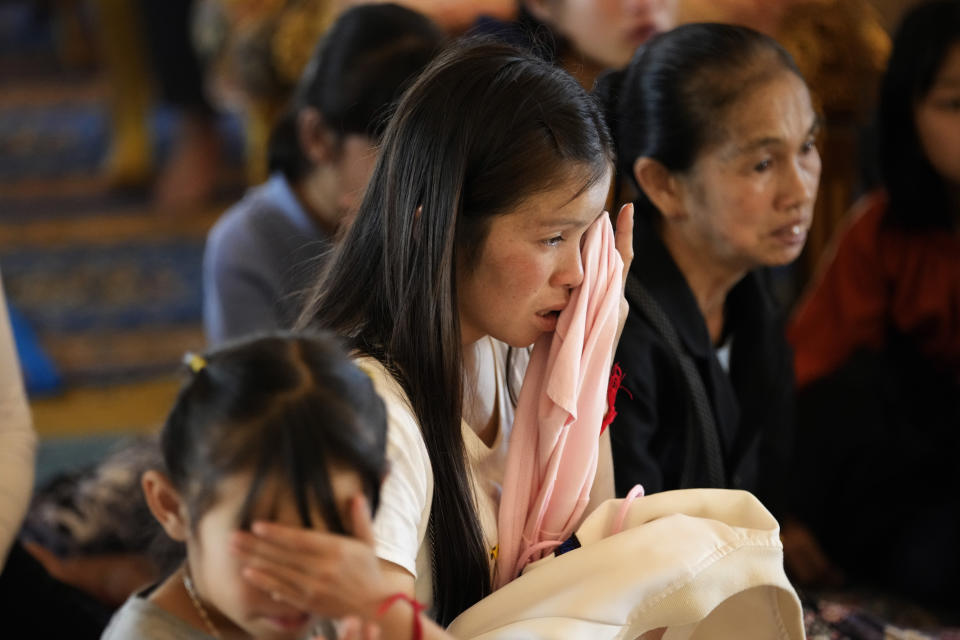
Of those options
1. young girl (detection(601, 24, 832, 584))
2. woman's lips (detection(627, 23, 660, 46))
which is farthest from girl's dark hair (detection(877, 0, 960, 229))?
young girl (detection(601, 24, 832, 584))

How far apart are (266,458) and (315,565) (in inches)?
3.2

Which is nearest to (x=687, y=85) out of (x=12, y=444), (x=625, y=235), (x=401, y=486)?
(x=625, y=235)

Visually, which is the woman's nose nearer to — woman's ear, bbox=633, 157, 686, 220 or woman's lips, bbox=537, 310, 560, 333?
woman's ear, bbox=633, 157, 686, 220

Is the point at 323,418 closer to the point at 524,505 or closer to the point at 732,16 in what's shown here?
the point at 524,505

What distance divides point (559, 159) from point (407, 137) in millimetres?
142

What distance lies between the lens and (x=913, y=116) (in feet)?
6.02

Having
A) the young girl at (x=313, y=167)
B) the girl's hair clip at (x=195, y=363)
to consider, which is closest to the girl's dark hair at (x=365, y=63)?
the young girl at (x=313, y=167)

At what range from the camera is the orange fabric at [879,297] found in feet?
6.15

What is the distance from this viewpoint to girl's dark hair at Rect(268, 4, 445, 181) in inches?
63.7

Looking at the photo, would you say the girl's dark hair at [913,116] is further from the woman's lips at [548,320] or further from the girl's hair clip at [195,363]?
the girl's hair clip at [195,363]

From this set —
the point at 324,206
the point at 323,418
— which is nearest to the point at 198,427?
the point at 323,418

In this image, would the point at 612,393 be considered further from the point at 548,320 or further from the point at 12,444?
the point at 12,444

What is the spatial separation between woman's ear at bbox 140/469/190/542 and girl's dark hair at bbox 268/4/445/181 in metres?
0.77

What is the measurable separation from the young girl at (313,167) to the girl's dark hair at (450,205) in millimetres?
462
